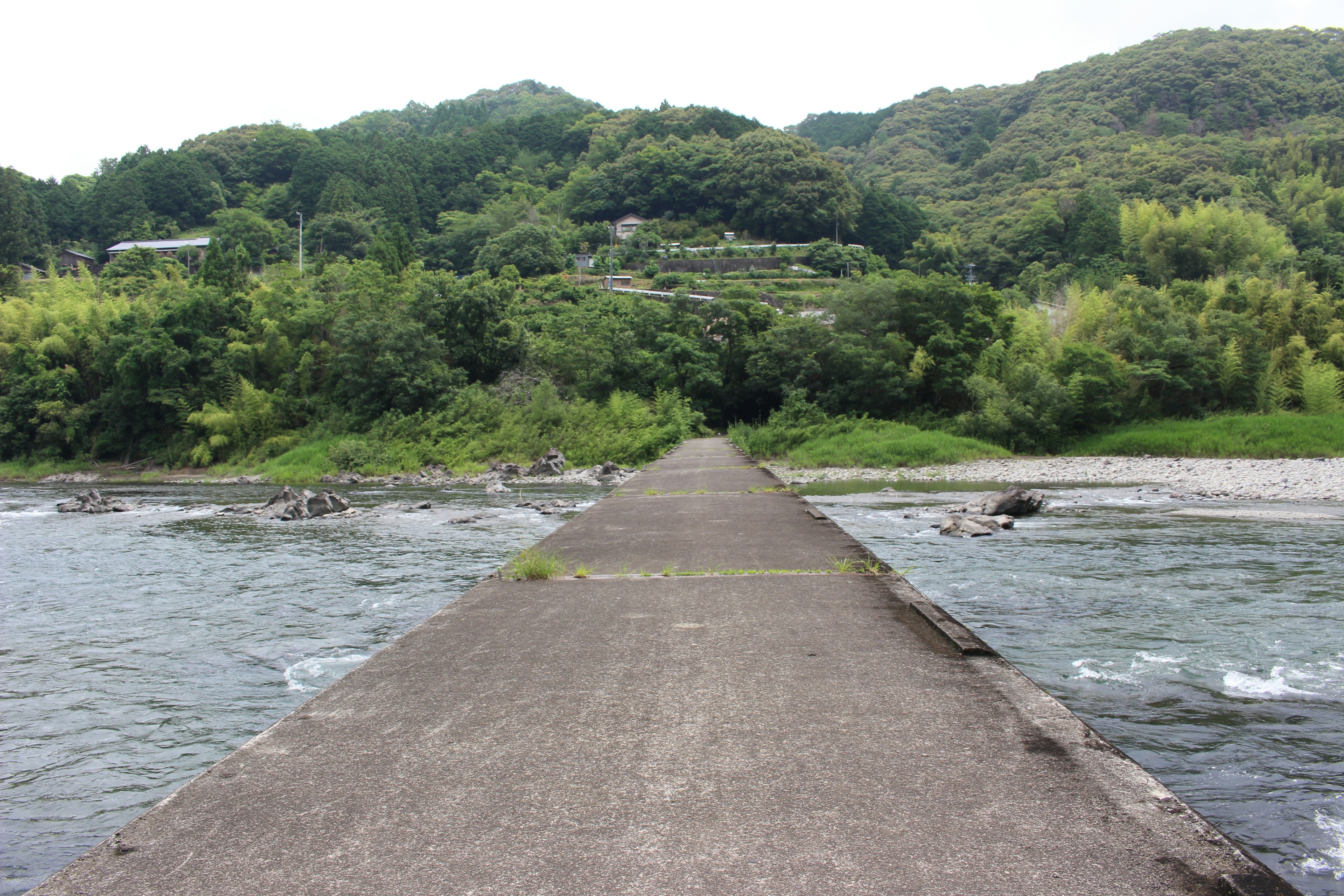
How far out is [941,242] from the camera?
2527 inches

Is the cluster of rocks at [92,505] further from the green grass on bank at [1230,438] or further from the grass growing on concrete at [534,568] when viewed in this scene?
the green grass on bank at [1230,438]

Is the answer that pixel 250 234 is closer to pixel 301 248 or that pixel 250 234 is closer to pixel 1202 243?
pixel 301 248

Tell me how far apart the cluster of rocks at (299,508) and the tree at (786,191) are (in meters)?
60.7

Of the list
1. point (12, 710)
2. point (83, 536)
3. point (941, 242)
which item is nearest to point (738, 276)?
point (941, 242)

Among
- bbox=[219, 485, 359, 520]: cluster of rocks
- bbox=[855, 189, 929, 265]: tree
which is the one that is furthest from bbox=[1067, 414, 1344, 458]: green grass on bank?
bbox=[855, 189, 929, 265]: tree

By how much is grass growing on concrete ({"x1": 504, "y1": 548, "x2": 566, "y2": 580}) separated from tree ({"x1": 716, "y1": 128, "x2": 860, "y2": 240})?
222 ft

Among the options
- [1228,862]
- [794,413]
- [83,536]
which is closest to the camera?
[1228,862]

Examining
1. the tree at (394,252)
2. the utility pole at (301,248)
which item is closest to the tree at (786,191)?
the tree at (394,252)

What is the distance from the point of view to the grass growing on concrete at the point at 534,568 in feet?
23.4

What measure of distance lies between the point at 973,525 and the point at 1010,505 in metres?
2.00

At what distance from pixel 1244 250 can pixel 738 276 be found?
107ft

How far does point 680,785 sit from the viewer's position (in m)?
3.08

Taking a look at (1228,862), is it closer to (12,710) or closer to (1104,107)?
(12,710)

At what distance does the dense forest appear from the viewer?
2681 cm
